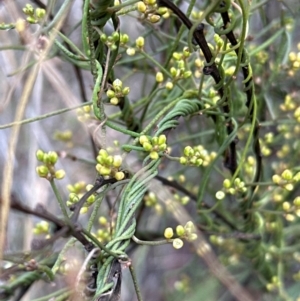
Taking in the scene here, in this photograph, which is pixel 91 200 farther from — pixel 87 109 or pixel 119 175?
pixel 87 109

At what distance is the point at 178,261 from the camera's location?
2158mm

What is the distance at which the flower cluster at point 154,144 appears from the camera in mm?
685

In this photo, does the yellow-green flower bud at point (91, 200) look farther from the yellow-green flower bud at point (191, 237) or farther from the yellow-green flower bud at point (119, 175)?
the yellow-green flower bud at point (191, 237)

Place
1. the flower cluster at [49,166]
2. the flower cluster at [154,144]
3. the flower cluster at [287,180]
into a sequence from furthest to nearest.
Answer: the flower cluster at [287,180]
the flower cluster at [154,144]
the flower cluster at [49,166]

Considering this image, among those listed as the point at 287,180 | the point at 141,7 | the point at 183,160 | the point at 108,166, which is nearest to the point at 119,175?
the point at 108,166

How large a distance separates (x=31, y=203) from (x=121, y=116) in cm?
74

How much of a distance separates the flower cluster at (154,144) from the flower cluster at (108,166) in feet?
0.18

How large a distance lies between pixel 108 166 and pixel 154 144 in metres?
0.08

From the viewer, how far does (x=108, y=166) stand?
642 mm

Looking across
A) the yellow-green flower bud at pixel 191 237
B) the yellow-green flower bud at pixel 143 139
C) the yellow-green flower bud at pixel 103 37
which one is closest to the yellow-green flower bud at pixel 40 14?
the yellow-green flower bud at pixel 103 37

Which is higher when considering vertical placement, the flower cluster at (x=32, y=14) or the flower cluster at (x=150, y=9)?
the flower cluster at (x=32, y=14)

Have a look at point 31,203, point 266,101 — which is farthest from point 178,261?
point 266,101

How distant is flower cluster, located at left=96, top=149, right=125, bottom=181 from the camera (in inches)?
24.9

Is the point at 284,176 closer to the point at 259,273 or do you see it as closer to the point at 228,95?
the point at 228,95
